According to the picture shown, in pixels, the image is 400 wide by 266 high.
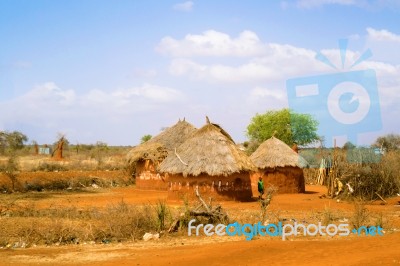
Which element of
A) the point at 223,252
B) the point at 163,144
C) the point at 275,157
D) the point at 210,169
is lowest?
the point at 223,252

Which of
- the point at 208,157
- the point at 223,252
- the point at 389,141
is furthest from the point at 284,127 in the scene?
the point at 223,252

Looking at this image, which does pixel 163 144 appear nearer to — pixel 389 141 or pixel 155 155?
pixel 155 155

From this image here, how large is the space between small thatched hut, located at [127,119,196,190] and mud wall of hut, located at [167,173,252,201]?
641 centimetres

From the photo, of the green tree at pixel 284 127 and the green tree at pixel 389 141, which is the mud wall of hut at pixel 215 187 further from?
the green tree at pixel 389 141

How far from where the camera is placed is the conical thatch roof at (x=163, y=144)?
2566 centimetres

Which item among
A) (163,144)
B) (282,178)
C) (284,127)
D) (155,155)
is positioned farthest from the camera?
(284,127)

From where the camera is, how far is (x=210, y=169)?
1809 centimetres

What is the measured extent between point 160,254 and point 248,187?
33.6ft

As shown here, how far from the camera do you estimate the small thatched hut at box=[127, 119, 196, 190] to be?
25436 mm

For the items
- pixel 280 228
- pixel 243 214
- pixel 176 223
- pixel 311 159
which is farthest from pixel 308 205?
pixel 311 159

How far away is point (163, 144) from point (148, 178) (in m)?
2.09

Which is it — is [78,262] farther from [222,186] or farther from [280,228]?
[222,186]

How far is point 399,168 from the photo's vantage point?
20.4m

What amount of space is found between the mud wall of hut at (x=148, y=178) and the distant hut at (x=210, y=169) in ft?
17.7
